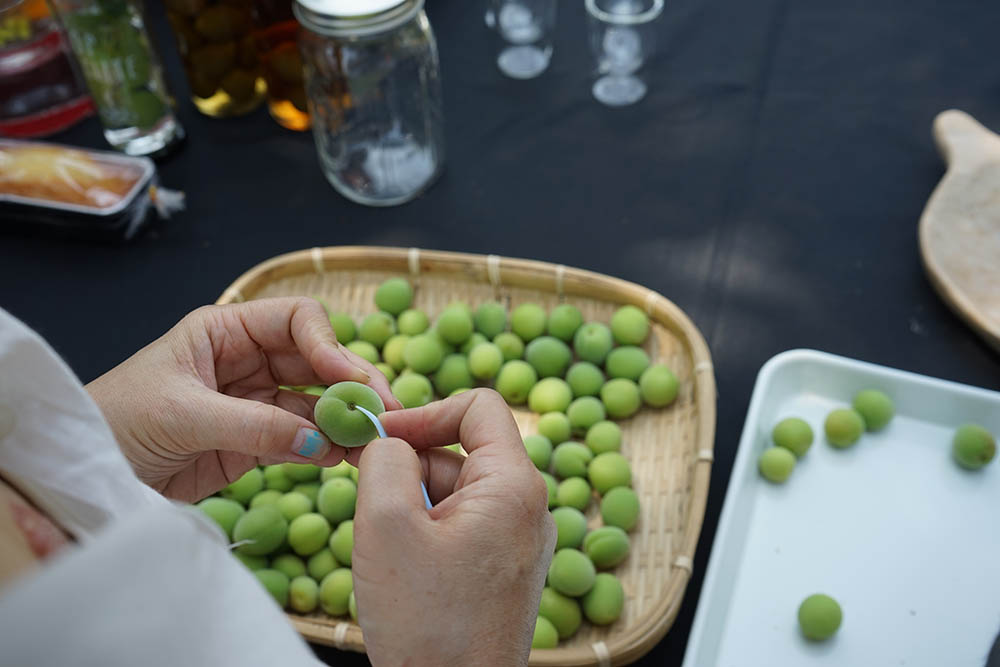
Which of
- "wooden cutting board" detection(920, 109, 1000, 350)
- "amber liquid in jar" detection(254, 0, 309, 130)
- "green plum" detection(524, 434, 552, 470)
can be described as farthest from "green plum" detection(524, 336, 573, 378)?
"amber liquid in jar" detection(254, 0, 309, 130)

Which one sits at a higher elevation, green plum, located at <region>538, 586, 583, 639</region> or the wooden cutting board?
the wooden cutting board

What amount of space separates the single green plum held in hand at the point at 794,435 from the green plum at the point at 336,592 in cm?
47

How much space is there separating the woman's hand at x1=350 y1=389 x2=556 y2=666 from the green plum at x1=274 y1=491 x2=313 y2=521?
0.36 meters

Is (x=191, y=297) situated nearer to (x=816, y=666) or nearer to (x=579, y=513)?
(x=579, y=513)

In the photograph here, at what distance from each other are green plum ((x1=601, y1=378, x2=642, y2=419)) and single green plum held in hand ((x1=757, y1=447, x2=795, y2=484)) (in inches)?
5.8

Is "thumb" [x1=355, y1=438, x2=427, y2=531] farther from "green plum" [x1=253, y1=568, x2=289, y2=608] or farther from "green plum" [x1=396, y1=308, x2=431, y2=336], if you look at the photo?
"green plum" [x1=396, y1=308, x2=431, y2=336]

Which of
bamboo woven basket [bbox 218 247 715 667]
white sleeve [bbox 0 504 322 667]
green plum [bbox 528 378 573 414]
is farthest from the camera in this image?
green plum [bbox 528 378 573 414]

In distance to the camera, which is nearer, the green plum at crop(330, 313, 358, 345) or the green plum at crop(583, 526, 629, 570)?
the green plum at crop(583, 526, 629, 570)

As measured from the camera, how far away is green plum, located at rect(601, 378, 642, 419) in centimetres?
94

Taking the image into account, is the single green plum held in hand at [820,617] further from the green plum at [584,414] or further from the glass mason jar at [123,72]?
the glass mason jar at [123,72]

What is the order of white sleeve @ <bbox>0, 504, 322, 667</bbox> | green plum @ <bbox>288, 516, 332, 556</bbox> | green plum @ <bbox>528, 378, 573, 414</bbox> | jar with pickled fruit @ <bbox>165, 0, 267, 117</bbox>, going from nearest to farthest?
white sleeve @ <bbox>0, 504, 322, 667</bbox>, green plum @ <bbox>288, 516, 332, 556</bbox>, green plum @ <bbox>528, 378, 573, 414</bbox>, jar with pickled fruit @ <bbox>165, 0, 267, 117</bbox>

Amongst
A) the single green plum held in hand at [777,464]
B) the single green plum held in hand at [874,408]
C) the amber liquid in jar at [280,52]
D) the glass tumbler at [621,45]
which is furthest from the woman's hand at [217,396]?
the glass tumbler at [621,45]

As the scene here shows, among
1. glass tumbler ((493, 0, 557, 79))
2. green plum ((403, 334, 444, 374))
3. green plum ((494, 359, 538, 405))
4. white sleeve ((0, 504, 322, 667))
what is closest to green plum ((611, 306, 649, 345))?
green plum ((494, 359, 538, 405))

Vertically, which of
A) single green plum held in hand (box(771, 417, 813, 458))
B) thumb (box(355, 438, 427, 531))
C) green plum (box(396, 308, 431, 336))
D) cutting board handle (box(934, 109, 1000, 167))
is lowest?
single green plum held in hand (box(771, 417, 813, 458))
